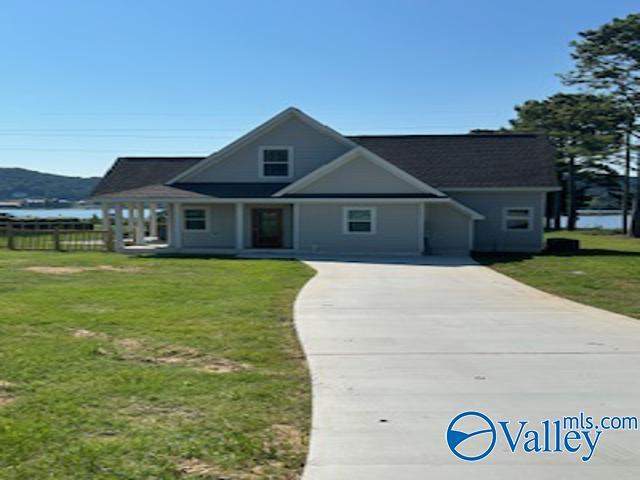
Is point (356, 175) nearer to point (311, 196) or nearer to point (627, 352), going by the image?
point (311, 196)

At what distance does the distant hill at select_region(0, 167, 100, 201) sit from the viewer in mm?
127062

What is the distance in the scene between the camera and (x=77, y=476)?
11.8ft

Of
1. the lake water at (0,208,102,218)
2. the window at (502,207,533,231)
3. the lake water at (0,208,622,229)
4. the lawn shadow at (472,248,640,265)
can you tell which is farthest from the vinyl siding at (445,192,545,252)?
the lake water at (0,208,102,218)

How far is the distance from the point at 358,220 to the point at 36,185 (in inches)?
5107

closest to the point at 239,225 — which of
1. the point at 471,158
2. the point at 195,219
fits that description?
the point at 195,219

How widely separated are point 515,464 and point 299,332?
452cm

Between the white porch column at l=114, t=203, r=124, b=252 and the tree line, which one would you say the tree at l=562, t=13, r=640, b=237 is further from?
the white porch column at l=114, t=203, r=124, b=252

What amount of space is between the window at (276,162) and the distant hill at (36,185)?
357ft

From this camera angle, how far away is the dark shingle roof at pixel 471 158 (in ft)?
81.9

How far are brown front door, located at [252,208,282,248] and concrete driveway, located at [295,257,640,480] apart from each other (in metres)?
13.1

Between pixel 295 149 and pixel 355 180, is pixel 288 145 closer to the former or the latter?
pixel 295 149

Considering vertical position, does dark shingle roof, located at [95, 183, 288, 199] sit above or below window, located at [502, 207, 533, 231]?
above

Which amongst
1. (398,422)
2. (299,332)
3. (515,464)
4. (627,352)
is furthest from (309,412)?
(627,352)

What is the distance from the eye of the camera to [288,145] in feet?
81.9
